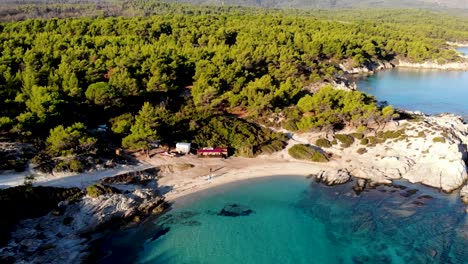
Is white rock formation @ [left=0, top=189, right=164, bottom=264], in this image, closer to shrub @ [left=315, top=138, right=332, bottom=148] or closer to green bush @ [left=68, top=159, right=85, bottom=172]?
green bush @ [left=68, top=159, right=85, bottom=172]

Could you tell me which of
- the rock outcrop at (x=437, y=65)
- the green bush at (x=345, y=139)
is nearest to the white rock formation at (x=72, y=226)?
the green bush at (x=345, y=139)

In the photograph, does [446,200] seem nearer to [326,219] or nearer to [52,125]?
[326,219]

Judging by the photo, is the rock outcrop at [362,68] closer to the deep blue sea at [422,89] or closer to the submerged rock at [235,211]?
the deep blue sea at [422,89]

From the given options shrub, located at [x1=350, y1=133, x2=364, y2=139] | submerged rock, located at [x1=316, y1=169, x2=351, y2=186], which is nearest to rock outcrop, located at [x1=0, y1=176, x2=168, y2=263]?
submerged rock, located at [x1=316, y1=169, x2=351, y2=186]

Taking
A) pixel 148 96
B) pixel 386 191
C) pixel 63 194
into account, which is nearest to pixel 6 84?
pixel 148 96

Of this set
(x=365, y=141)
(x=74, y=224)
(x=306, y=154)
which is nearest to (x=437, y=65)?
(x=365, y=141)

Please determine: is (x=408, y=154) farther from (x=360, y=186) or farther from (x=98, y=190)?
(x=98, y=190)
